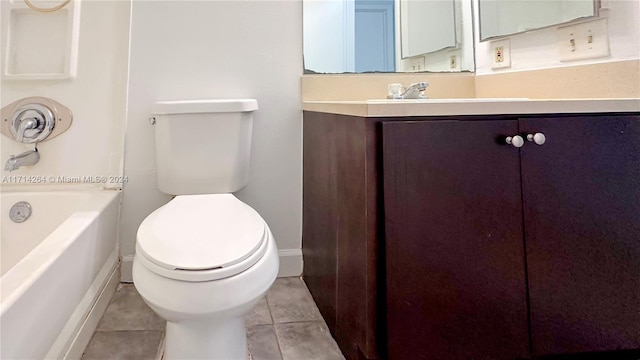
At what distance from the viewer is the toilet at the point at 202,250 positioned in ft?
3.03

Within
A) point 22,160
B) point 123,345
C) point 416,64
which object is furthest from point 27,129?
point 416,64

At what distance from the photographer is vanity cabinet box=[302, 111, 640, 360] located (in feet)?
3.17

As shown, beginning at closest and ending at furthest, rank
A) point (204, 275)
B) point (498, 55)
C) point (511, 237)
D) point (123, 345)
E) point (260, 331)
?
point (204, 275)
point (511, 237)
point (123, 345)
point (260, 331)
point (498, 55)

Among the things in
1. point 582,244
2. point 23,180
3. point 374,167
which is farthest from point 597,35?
point 23,180

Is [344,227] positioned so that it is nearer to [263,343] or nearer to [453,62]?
[263,343]

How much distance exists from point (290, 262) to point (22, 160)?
1177 mm

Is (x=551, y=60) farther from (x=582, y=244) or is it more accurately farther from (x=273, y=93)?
(x=273, y=93)

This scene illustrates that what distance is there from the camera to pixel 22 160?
1594mm

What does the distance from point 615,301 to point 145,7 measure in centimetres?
194

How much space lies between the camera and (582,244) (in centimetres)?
105

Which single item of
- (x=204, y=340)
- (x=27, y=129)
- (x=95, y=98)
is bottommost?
(x=204, y=340)

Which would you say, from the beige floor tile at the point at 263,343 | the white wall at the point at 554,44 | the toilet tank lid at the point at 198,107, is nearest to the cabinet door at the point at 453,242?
the beige floor tile at the point at 263,343

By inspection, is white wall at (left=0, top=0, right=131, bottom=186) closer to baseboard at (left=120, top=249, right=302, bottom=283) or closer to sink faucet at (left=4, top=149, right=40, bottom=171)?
sink faucet at (left=4, top=149, right=40, bottom=171)

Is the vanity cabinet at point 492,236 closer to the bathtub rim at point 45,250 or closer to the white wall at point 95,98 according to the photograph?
the bathtub rim at point 45,250
